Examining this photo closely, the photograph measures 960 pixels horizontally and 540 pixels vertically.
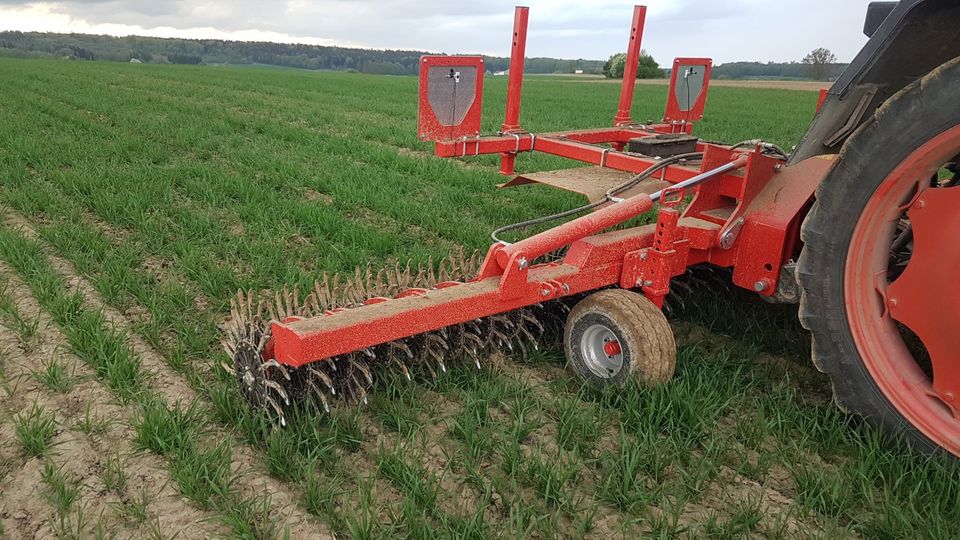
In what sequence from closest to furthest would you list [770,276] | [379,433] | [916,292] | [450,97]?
[916,292], [379,433], [770,276], [450,97]

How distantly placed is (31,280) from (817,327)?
3.78 meters

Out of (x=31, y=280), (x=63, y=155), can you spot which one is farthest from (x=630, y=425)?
(x=63, y=155)

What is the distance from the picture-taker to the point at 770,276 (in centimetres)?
266

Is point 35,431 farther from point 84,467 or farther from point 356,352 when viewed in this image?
point 356,352

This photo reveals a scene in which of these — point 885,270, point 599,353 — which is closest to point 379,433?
point 599,353

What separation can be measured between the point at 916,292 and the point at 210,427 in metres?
2.39

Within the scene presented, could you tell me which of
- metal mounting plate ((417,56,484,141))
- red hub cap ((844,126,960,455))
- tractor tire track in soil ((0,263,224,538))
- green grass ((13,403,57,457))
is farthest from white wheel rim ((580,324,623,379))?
green grass ((13,403,57,457))

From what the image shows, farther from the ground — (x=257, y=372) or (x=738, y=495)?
(x=257, y=372)

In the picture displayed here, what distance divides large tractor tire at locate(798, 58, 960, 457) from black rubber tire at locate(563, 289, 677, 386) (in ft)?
1.65

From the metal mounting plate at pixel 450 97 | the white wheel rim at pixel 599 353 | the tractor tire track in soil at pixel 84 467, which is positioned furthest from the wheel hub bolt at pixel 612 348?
the metal mounting plate at pixel 450 97

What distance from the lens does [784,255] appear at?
2.66 meters

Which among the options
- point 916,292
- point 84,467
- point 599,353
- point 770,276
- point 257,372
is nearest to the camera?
point 916,292

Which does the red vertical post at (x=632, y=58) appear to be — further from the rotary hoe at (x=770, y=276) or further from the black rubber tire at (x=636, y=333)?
the black rubber tire at (x=636, y=333)

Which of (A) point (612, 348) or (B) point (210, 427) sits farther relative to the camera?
(A) point (612, 348)
